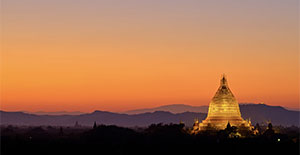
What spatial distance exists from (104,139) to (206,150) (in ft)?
149

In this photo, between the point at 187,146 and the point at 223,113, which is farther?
the point at 223,113

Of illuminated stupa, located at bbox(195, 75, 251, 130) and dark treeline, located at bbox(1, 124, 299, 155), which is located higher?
illuminated stupa, located at bbox(195, 75, 251, 130)

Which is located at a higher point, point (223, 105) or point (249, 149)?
point (223, 105)

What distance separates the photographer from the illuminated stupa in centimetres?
12662

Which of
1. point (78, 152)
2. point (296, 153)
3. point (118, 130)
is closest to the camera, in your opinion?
point (296, 153)

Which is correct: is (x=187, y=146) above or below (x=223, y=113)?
below

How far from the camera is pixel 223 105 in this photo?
421 ft

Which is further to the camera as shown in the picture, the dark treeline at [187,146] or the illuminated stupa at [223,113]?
the illuminated stupa at [223,113]

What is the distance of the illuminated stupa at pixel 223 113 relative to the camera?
126625 millimetres

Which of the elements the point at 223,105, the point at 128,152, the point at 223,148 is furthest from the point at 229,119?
the point at 128,152

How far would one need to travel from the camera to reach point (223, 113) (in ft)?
420

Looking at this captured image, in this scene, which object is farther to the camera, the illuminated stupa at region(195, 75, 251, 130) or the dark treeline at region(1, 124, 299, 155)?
the illuminated stupa at region(195, 75, 251, 130)

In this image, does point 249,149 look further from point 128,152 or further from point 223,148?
point 128,152

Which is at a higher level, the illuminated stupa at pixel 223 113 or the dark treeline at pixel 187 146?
the illuminated stupa at pixel 223 113
